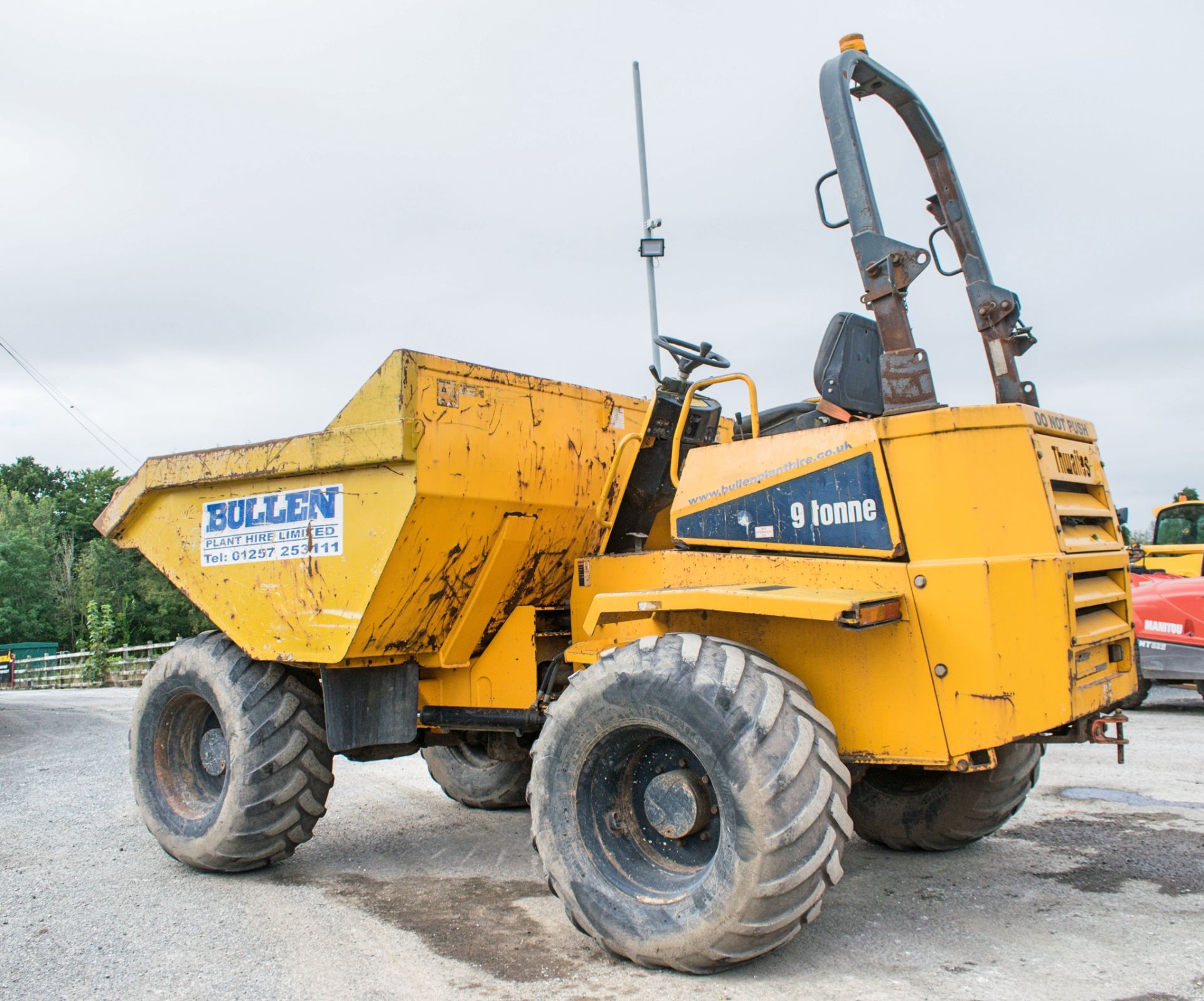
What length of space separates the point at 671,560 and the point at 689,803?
1.16 m

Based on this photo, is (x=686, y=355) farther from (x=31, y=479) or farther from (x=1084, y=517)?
(x=31, y=479)

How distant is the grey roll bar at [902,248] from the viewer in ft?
13.5

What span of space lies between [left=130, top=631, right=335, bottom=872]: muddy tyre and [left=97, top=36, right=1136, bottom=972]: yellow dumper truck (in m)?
0.02

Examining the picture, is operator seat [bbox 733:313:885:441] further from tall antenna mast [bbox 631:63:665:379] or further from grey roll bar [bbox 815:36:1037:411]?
tall antenna mast [bbox 631:63:665:379]

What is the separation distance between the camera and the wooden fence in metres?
29.8

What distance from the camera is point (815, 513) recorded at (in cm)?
414

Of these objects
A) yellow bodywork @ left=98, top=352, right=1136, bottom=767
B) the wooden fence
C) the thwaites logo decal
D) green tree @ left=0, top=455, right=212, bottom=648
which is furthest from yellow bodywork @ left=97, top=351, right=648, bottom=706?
green tree @ left=0, top=455, right=212, bottom=648

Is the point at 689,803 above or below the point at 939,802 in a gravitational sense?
above

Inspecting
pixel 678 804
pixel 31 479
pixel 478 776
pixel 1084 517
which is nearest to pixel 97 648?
pixel 478 776

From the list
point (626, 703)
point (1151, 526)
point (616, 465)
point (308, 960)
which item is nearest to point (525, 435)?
point (616, 465)

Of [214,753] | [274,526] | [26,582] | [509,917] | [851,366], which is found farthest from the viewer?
[26,582]

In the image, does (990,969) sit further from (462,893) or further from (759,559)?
(462,893)

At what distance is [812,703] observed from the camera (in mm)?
3738

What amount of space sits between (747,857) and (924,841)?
212 centimetres
